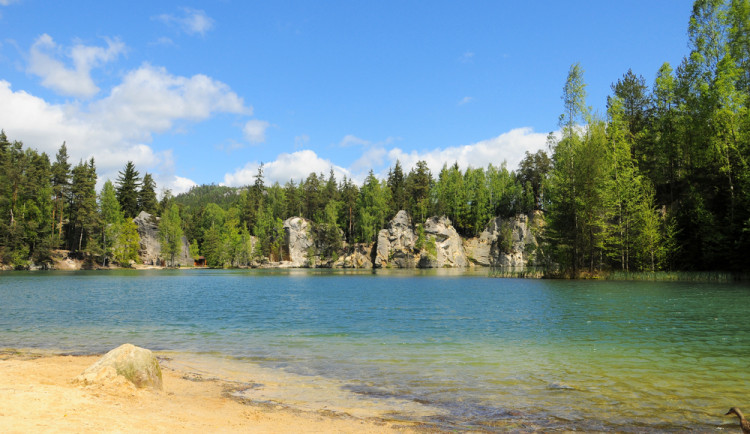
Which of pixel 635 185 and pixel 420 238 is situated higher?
pixel 635 185

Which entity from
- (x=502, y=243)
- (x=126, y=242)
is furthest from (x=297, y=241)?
(x=502, y=243)

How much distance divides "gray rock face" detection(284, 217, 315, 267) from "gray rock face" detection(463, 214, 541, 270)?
51270 mm

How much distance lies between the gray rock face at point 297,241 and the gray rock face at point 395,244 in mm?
25942

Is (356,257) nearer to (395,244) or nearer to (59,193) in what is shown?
(395,244)

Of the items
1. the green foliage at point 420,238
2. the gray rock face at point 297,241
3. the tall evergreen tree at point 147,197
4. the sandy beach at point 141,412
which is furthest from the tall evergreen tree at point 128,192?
the sandy beach at point 141,412

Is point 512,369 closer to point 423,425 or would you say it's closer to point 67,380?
point 423,425

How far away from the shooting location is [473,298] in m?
36.1

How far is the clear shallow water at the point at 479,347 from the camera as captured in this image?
966 centimetres

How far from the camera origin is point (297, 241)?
14212cm

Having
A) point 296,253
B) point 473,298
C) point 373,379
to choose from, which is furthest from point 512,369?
point 296,253

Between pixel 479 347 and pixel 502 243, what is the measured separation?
111m

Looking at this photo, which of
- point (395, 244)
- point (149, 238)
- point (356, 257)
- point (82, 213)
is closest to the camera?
point (82, 213)

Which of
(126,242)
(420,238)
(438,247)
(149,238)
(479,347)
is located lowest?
(479,347)

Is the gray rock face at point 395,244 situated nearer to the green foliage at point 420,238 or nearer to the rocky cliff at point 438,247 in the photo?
the rocky cliff at point 438,247
